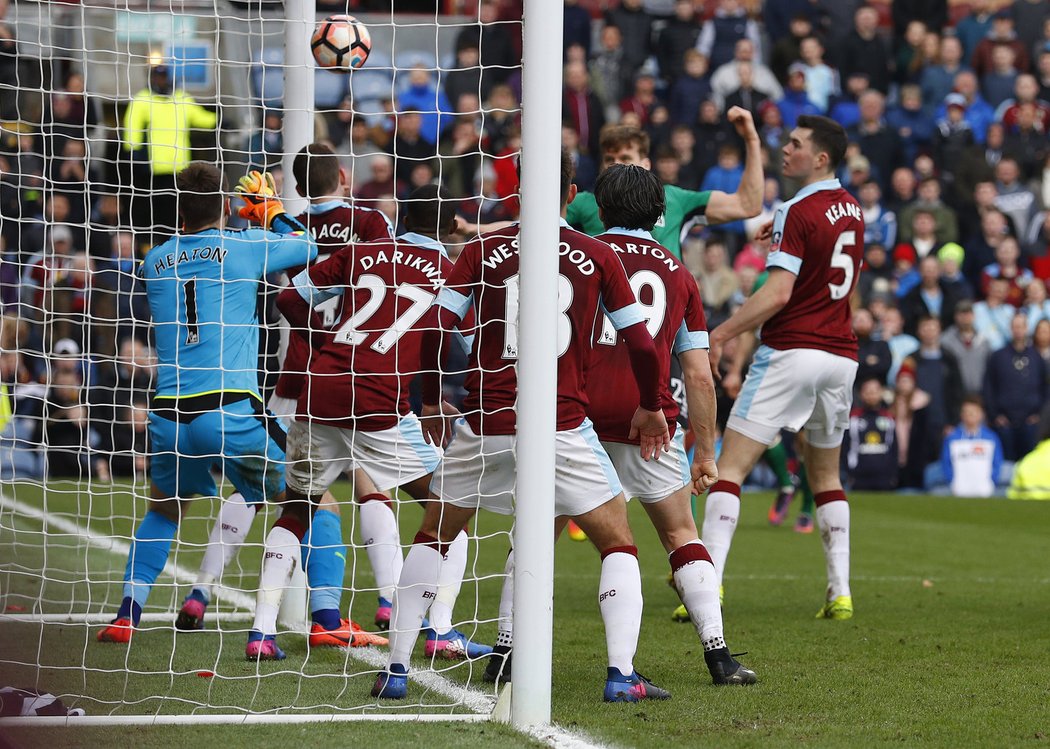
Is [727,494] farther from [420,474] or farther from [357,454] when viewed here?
[357,454]

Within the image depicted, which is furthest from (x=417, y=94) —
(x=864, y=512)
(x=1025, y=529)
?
(x=1025, y=529)

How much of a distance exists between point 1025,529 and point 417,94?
877 centimetres

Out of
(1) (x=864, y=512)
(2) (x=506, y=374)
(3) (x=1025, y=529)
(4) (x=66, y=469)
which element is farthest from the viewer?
(4) (x=66, y=469)

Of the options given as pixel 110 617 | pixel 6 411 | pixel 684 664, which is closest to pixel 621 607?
pixel 684 664

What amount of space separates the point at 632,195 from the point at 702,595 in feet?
5.21

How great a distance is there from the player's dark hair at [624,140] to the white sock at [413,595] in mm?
2824

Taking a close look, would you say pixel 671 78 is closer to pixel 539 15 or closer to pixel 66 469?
pixel 66 469

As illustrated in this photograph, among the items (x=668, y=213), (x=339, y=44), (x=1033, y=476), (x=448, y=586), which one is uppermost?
(x=339, y=44)

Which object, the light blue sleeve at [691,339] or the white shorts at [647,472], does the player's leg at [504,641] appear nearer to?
the white shorts at [647,472]

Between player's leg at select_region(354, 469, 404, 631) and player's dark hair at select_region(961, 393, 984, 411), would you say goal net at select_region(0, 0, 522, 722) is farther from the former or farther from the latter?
player's dark hair at select_region(961, 393, 984, 411)

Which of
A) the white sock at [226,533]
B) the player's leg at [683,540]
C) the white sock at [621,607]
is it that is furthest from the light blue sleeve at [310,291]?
the white sock at [621,607]

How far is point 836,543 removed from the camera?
25.1ft

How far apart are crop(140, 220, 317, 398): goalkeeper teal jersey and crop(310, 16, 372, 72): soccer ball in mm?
1143

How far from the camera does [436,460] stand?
662 centimetres
